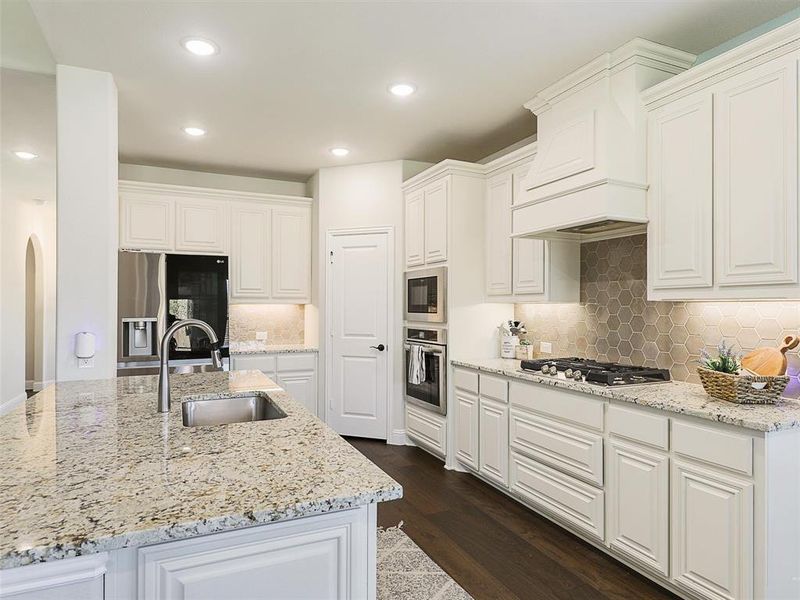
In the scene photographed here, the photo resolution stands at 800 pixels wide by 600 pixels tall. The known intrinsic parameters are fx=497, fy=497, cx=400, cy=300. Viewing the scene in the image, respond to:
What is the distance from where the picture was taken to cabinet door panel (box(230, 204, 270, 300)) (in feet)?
16.2

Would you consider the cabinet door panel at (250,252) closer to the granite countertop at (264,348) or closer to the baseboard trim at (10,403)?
the granite countertop at (264,348)

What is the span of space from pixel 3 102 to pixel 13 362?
363 centimetres

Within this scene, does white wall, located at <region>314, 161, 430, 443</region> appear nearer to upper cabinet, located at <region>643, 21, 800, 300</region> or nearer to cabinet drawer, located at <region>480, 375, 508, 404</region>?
cabinet drawer, located at <region>480, 375, 508, 404</region>

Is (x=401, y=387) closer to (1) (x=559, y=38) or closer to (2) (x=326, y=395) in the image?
(2) (x=326, y=395)

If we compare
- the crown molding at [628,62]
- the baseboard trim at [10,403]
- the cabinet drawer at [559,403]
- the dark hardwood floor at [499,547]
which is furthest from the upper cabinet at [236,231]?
the crown molding at [628,62]

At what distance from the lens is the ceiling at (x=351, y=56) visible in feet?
7.86

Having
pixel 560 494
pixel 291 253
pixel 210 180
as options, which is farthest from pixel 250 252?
pixel 560 494

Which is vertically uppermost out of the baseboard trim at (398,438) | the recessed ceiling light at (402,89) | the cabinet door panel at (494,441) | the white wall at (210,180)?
the recessed ceiling light at (402,89)

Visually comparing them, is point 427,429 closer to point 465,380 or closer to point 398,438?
point 398,438

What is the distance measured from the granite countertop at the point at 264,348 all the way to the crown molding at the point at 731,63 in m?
3.60

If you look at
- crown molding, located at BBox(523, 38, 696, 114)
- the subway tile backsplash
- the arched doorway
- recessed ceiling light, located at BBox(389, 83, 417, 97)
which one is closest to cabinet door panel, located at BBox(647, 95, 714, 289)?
crown molding, located at BBox(523, 38, 696, 114)

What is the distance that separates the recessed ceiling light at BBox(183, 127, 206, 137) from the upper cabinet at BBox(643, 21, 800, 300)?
325 centimetres

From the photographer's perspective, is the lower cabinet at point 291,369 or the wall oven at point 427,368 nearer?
the wall oven at point 427,368

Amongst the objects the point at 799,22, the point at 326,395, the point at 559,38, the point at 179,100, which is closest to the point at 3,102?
the point at 179,100
